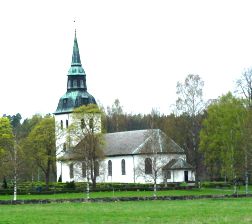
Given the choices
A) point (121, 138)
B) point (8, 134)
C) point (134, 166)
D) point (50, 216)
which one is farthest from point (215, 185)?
point (50, 216)

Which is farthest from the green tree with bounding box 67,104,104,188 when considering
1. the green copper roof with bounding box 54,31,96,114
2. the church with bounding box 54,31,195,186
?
the green copper roof with bounding box 54,31,96,114

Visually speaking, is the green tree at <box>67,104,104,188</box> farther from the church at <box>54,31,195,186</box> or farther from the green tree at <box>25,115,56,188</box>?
the green tree at <box>25,115,56,188</box>

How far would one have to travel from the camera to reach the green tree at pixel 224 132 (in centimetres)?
6706

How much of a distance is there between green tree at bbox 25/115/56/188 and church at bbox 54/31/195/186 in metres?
2.27

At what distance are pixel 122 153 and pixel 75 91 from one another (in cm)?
1270

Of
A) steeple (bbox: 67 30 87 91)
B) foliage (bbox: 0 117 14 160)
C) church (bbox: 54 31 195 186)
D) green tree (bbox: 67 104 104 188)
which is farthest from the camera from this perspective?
steeple (bbox: 67 30 87 91)

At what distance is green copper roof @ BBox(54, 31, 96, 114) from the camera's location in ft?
305

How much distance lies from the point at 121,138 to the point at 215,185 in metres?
18.2

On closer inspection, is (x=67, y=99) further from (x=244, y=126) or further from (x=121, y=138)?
(x=244, y=126)

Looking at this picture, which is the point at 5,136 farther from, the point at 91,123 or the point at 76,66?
the point at 76,66

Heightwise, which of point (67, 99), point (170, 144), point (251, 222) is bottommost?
point (251, 222)

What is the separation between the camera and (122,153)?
87250mm

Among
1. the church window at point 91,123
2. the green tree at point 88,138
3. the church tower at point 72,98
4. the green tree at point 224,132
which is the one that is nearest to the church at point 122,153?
the church tower at point 72,98

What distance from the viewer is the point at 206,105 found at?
77.1m
